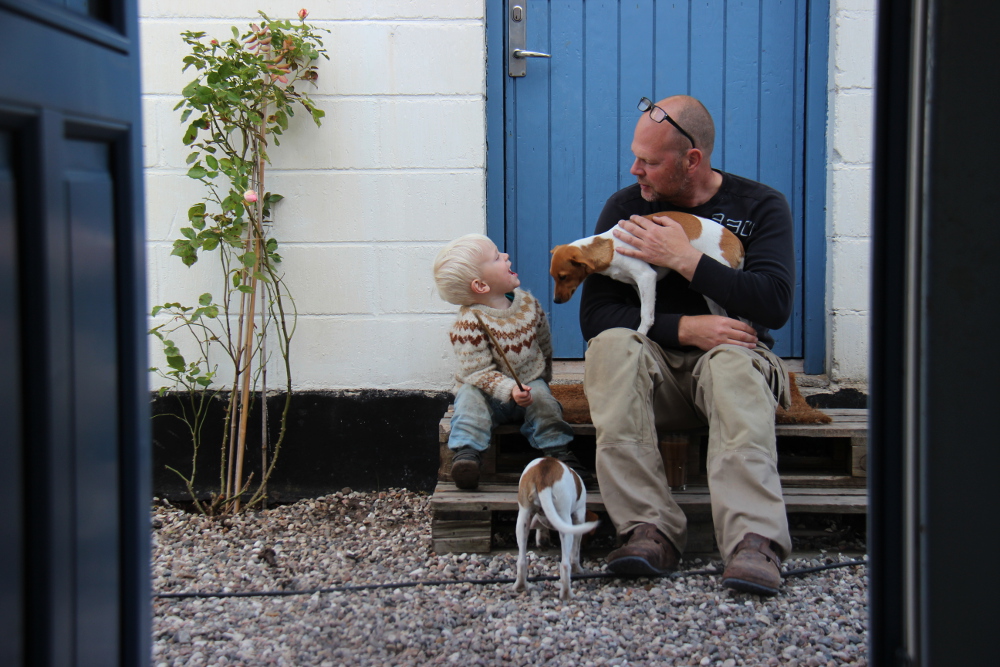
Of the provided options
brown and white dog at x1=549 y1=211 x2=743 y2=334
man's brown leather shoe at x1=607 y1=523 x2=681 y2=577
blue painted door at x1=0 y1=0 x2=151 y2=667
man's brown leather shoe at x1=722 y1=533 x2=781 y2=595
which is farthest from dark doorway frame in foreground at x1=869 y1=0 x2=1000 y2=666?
brown and white dog at x1=549 y1=211 x2=743 y2=334

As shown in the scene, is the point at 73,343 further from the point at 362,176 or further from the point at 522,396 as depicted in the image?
the point at 362,176

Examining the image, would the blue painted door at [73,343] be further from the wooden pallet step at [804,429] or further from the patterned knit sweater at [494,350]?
the wooden pallet step at [804,429]

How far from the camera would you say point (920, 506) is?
0.97 metres

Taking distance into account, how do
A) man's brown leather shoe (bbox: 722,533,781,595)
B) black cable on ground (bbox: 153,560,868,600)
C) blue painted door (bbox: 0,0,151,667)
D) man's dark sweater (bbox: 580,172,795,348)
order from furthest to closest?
man's dark sweater (bbox: 580,172,795,348) < black cable on ground (bbox: 153,560,868,600) < man's brown leather shoe (bbox: 722,533,781,595) < blue painted door (bbox: 0,0,151,667)

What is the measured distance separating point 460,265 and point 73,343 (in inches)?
73.0

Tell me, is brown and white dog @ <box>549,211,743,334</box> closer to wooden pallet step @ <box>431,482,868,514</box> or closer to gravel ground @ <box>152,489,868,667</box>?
wooden pallet step @ <box>431,482,868,514</box>

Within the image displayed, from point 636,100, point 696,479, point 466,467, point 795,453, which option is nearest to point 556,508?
point 466,467

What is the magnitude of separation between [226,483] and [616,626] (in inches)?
78.7

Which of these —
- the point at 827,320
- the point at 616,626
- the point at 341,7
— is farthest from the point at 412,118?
the point at 616,626

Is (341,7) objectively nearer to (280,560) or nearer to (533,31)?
(533,31)

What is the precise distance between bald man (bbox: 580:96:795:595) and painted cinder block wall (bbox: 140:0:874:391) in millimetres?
858

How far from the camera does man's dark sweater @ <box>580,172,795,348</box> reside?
2.61 meters

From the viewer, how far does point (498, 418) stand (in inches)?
115

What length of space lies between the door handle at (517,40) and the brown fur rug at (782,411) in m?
1.42
